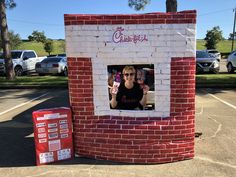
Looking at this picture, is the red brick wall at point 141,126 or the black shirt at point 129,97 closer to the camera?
the red brick wall at point 141,126

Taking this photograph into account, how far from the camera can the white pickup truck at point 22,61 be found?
2079 centimetres

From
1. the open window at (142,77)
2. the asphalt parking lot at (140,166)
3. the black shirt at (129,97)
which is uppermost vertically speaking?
the open window at (142,77)

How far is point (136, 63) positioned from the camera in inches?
203

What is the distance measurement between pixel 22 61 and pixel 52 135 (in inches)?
673

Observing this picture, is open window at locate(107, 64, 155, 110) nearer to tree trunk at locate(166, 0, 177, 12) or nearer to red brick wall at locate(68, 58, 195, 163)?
red brick wall at locate(68, 58, 195, 163)

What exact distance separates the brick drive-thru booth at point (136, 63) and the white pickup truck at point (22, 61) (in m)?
16.5

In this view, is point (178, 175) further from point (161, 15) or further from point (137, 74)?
point (161, 15)

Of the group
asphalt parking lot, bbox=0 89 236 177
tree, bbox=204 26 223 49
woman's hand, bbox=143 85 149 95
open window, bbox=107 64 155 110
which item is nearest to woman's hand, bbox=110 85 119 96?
open window, bbox=107 64 155 110

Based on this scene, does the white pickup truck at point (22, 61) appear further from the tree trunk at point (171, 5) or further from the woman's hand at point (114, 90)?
the woman's hand at point (114, 90)

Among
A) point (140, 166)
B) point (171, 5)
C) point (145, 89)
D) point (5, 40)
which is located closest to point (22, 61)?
point (5, 40)

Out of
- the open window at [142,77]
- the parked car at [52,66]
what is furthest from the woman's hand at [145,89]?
the parked car at [52,66]

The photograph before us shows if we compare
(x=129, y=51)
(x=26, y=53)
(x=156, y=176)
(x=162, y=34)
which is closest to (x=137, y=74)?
(x=129, y=51)

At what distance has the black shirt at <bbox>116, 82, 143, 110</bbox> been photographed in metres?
5.38

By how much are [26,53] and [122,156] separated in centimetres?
1876
